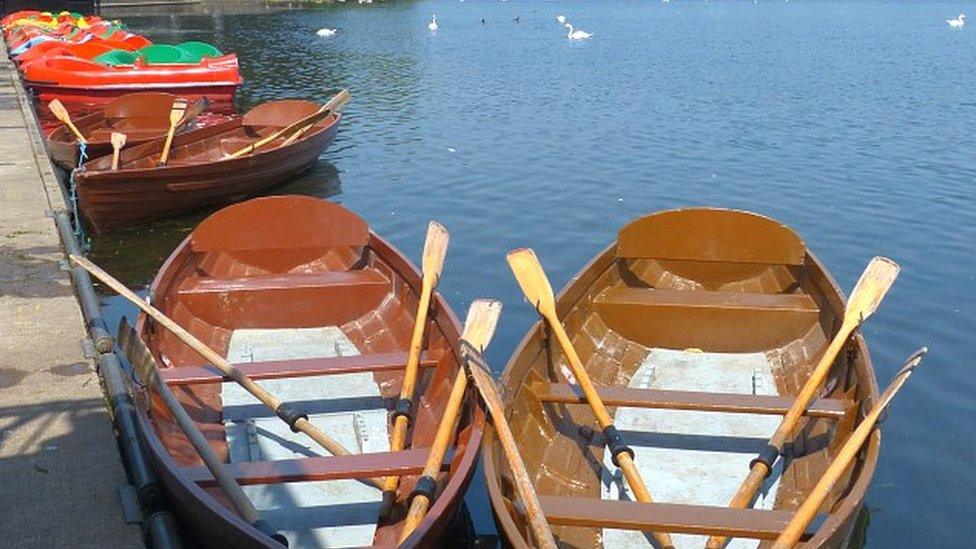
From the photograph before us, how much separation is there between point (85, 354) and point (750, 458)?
484 centimetres

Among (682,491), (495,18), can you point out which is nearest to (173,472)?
(682,491)

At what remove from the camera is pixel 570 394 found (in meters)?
6.47

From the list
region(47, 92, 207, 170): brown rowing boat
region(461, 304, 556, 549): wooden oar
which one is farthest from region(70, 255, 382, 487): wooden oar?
region(47, 92, 207, 170): brown rowing boat

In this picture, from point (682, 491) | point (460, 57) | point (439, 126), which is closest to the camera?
point (682, 491)

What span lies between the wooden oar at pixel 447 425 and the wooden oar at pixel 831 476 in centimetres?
177

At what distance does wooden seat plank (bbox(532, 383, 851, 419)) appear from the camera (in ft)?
20.5

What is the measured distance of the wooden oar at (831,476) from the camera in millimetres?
4680

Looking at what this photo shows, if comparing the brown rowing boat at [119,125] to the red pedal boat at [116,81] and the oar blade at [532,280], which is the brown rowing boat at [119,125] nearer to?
the red pedal boat at [116,81]

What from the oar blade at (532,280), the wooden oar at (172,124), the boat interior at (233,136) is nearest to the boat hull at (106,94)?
the boat interior at (233,136)

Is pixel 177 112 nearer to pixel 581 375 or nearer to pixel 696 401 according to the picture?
pixel 581 375

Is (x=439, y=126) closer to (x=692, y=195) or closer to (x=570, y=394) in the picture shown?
(x=692, y=195)

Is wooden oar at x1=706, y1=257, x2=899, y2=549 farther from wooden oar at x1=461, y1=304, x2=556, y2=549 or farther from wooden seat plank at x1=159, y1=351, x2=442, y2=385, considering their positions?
wooden seat plank at x1=159, y1=351, x2=442, y2=385

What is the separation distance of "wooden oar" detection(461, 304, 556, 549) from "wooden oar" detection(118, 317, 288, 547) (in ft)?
3.87

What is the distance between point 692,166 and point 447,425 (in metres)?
13.3
